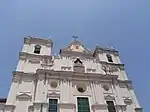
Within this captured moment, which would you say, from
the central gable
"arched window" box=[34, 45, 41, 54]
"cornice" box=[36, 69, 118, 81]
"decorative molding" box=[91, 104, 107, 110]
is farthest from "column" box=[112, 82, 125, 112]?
"arched window" box=[34, 45, 41, 54]

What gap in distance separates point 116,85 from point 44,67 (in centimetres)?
983

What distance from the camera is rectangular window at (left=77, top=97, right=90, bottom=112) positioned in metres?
22.2

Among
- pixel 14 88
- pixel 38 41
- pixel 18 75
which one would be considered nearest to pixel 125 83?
pixel 18 75

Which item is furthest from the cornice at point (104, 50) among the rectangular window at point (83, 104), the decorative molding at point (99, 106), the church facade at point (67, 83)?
the decorative molding at point (99, 106)

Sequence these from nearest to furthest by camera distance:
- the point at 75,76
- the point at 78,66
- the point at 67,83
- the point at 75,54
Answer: the point at 67,83 → the point at 75,76 → the point at 78,66 → the point at 75,54

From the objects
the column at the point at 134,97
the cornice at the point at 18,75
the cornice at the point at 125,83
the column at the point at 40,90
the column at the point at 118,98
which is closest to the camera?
the column at the point at 40,90

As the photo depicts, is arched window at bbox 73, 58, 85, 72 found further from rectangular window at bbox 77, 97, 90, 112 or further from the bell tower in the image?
rectangular window at bbox 77, 97, 90, 112

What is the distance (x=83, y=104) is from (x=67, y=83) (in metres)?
3.27

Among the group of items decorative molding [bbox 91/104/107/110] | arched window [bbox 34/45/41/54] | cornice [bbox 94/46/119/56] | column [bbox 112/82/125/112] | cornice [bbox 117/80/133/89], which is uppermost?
cornice [bbox 94/46/119/56]

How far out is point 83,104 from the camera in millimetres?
22734

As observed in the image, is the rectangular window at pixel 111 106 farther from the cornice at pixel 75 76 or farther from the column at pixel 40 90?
the column at pixel 40 90

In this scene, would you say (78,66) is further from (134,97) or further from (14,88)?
(14,88)

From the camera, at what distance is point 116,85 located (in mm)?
25688

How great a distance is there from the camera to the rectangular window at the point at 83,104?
22202mm
